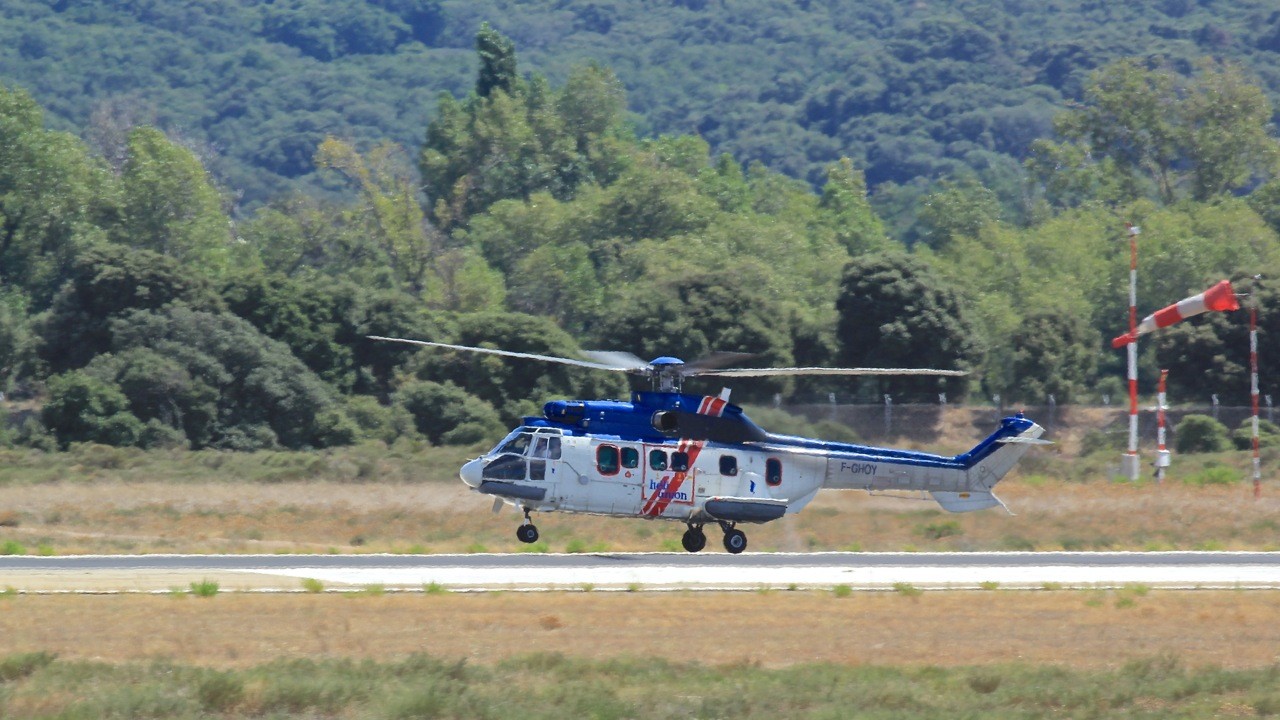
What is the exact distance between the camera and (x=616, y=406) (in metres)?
29.1

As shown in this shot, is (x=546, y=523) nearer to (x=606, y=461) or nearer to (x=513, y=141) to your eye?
(x=606, y=461)

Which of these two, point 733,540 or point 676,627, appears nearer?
point 676,627

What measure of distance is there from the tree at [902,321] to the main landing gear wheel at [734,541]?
2930 cm

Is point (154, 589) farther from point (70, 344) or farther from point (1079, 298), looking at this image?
point (1079, 298)

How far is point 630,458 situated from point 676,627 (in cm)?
756

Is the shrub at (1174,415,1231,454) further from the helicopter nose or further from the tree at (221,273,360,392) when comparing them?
the helicopter nose

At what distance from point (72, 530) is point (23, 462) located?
34.6 ft

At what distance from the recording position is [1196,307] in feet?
133

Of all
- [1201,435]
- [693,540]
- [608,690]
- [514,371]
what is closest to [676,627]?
[608,690]

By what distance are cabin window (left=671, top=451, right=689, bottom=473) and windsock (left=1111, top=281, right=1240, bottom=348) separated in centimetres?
1468

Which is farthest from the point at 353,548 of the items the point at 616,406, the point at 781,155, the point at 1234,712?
the point at 781,155

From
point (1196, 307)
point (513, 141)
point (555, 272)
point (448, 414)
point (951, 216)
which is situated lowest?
point (448, 414)

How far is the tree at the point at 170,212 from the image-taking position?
78.5 m

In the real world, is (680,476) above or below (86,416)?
below
